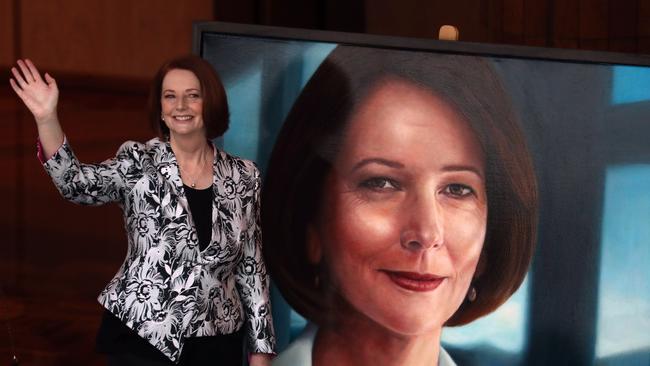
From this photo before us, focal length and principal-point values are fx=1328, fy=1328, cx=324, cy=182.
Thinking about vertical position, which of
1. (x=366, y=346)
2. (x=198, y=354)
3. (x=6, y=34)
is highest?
(x=6, y=34)

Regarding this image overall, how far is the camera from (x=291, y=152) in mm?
4105

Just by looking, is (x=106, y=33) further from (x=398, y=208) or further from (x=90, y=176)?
(x=90, y=176)

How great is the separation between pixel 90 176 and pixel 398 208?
124 cm

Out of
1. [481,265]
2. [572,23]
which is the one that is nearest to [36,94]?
[481,265]

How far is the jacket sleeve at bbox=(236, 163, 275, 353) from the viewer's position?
3385 mm

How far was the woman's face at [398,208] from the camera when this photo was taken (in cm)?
412

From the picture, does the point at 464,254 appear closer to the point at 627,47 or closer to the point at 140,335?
the point at 140,335

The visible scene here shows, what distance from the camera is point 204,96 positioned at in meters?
3.28

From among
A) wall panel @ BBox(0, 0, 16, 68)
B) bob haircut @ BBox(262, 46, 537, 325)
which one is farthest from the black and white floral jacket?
wall panel @ BBox(0, 0, 16, 68)

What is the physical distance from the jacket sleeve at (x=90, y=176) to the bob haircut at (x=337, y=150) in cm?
90

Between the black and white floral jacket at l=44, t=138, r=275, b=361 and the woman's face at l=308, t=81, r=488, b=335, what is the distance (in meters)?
0.82

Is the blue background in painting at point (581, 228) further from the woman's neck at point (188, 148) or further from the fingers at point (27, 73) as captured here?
the fingers at point (27, 73)

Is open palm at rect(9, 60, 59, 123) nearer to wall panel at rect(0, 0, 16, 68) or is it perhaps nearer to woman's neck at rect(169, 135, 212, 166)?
woman's neck at rect(169, 135, 212, 166)

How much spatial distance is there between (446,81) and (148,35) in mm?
6937
